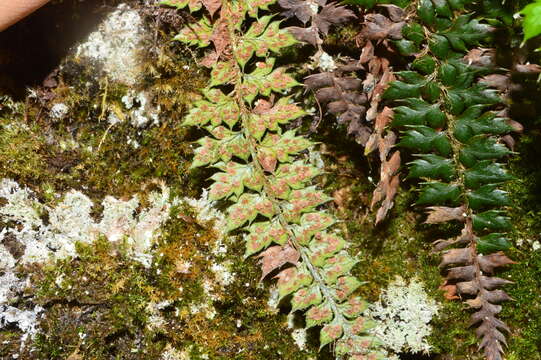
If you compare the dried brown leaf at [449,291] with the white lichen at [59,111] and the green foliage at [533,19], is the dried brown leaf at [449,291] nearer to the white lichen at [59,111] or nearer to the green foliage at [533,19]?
the green foliage at [533,19]

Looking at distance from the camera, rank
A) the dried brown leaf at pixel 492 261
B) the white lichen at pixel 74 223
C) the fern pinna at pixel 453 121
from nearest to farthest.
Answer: the fern pinna at pixel 453 121, the dried brown leaf at pixel 492 261, the white lichen at pixel 74 223

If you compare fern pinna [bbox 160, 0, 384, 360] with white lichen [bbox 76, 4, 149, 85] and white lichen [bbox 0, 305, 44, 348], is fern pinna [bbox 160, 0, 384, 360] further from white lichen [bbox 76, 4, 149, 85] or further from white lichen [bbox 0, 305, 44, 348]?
white lichen [bbox 0, 305, 44, 348]

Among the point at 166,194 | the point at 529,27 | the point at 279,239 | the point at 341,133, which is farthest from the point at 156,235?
the point at 529,27

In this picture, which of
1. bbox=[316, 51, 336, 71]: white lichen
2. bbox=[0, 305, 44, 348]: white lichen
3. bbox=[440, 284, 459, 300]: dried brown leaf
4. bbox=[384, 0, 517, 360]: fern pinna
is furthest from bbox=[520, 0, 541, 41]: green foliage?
bbox=[0, 305, 44, 348]: white lichen

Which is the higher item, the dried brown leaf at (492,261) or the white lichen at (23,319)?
the white lichen at (23,319)

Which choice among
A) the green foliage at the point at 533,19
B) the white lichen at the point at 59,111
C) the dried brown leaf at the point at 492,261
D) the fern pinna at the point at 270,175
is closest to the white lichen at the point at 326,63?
the fern pinna at the point at 270,175

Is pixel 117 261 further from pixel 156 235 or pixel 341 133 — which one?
pixel 341 133
